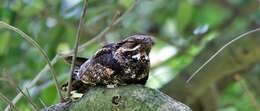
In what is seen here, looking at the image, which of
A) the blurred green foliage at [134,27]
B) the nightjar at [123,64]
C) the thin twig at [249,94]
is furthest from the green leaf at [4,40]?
the nightjar at [123,64]

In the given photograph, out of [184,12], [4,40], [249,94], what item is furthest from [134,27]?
[249,94]

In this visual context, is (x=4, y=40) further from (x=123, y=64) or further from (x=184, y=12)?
(x=123, y=64)

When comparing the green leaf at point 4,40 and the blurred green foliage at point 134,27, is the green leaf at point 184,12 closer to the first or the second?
the blurred green foliage at point 134,27

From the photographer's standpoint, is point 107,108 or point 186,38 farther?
point 186,38

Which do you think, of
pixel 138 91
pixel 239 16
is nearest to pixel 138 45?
pixel 138 91

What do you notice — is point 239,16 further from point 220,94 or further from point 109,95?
point 109,95

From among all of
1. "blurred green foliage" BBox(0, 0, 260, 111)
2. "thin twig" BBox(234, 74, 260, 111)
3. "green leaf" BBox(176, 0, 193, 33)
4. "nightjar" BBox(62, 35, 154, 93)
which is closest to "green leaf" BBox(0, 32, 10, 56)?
"blurred green foliage" BBox(0, 0, 260, 111)
